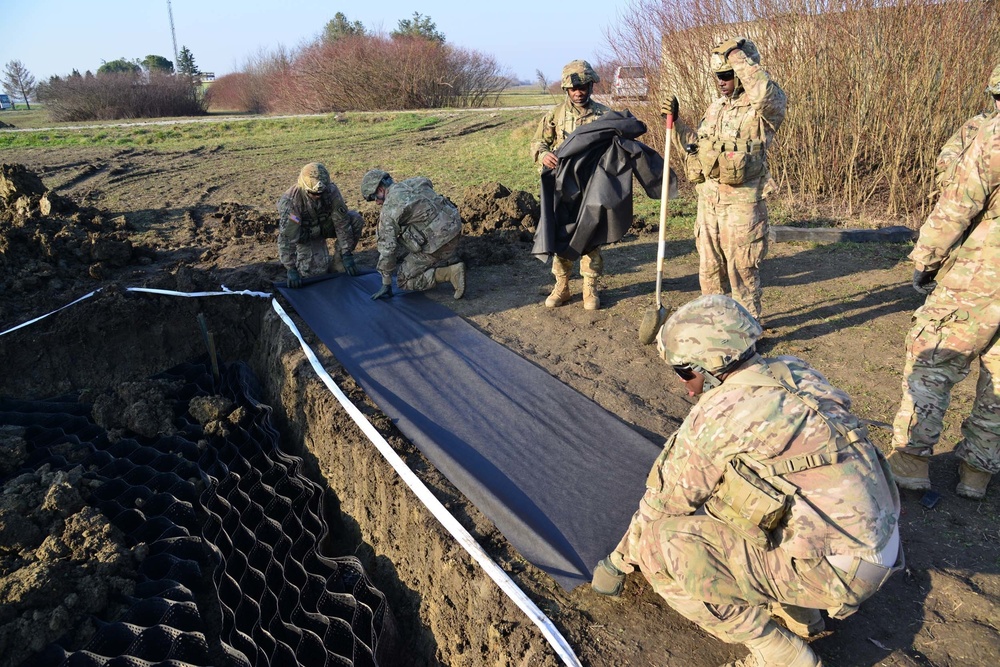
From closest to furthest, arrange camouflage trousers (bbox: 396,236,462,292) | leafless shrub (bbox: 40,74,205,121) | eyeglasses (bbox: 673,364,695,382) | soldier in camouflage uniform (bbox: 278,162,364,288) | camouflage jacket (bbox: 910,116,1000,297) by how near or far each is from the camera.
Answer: eyeglasses (bbox: 673,364,695,382) → camouflage jacket (bbox: 910,116,1000,297) → camouflage trousers (bbox: 396,236,462,292) → soldier in camouflage uniform (bbox: 278,162,364,288) → leafless shrub (bbox: 40,74,205,121)

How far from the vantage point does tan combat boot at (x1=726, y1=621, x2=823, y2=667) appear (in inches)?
83.4

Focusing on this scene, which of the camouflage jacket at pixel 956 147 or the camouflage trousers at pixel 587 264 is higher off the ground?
the camouflage jacket at pixel 956 147

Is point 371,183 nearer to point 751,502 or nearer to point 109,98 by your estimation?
point 751,502

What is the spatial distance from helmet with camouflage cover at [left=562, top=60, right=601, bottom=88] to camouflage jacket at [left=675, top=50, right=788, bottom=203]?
3.21ft

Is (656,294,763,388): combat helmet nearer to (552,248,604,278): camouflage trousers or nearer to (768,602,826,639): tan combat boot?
(768,602,826,639): tan combat boot

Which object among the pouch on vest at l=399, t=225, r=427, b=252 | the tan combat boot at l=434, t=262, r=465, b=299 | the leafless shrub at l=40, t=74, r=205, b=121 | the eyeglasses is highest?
the leafless shrub at l=40, t=74, r=205, b=121

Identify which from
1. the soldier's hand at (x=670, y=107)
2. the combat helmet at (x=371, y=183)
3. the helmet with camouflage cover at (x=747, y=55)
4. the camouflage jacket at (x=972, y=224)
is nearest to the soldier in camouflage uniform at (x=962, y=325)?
the camouflage jacket at (x=972, y=224)

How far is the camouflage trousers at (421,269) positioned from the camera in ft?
18.6

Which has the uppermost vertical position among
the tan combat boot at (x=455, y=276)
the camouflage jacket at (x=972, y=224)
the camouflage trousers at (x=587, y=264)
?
the camouflage jacket at (x=972, y=224)

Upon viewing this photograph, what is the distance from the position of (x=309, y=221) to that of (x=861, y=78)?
6.26m

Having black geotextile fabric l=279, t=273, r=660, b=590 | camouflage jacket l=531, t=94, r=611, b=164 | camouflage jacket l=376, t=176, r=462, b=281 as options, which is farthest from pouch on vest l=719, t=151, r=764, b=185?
camouflage jacket l=376, t=176, r=462, b=281

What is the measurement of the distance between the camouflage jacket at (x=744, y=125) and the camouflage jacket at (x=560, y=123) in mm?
959

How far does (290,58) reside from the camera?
27.8 metres

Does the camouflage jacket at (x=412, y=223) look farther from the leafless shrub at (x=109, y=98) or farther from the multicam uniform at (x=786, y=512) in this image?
the leafless shrub at (x=109, y=98)
